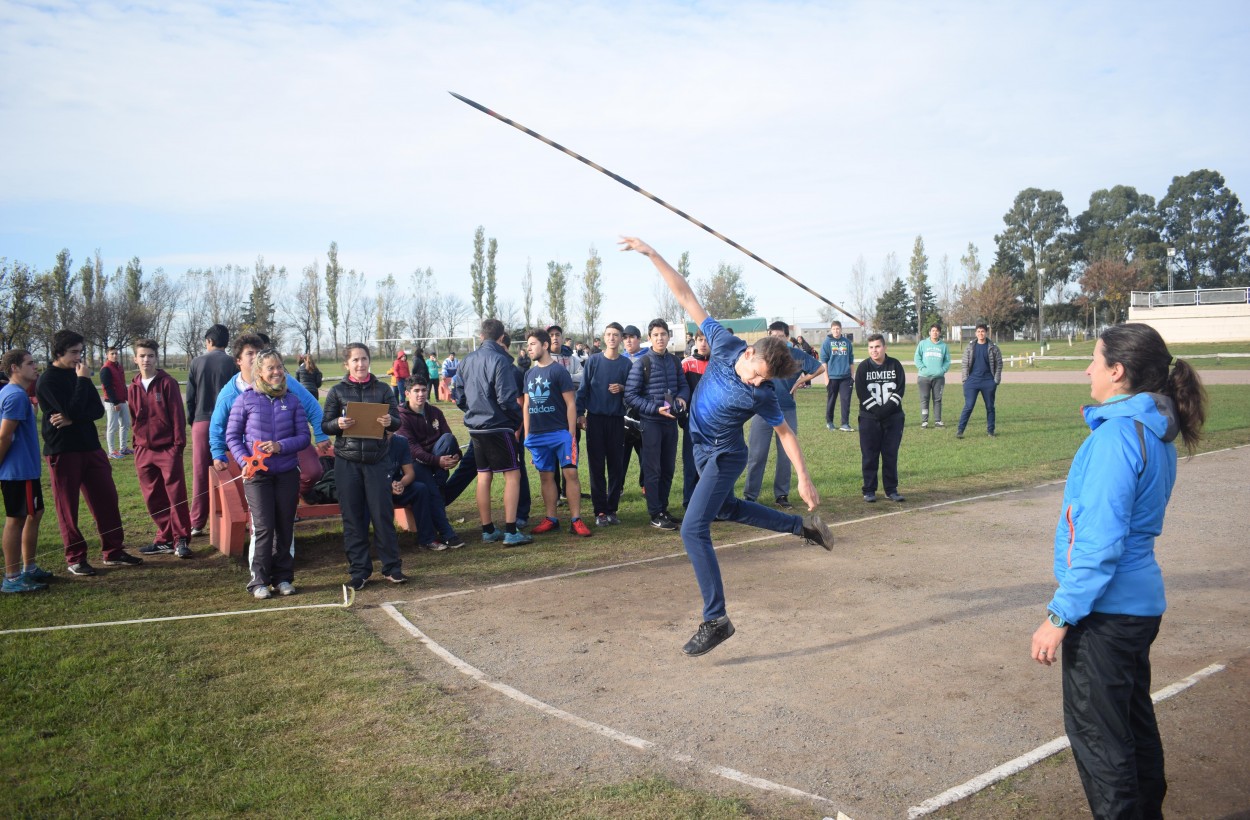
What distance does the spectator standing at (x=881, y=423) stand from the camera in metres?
10.3

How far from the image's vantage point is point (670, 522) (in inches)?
364

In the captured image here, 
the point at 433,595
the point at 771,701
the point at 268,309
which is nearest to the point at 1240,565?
the point at 771,701

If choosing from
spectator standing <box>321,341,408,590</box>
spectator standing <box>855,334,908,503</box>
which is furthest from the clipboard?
spectator standing <box>855,334,908,503</box>

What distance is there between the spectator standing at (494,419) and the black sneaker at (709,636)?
11.8 ft

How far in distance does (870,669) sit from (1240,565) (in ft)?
13.8

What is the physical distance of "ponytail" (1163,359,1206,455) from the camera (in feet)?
10.1

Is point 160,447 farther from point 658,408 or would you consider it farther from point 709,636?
point 709,636

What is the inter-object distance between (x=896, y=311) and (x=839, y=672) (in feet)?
263

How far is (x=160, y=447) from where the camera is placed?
8.60 m

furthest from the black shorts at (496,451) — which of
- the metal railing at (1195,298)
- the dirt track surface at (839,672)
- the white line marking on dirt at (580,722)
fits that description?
the metal railing at (1195,298)

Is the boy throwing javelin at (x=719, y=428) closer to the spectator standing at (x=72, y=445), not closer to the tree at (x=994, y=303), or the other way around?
the spectator standing at (x=72, y=445)

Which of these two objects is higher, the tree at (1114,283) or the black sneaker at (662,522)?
the tree at (1114,283)

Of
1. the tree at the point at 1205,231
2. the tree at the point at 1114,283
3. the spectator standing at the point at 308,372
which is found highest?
the tree at the point at 1205,231

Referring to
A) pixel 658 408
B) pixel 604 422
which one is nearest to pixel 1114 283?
pixel 604 422
